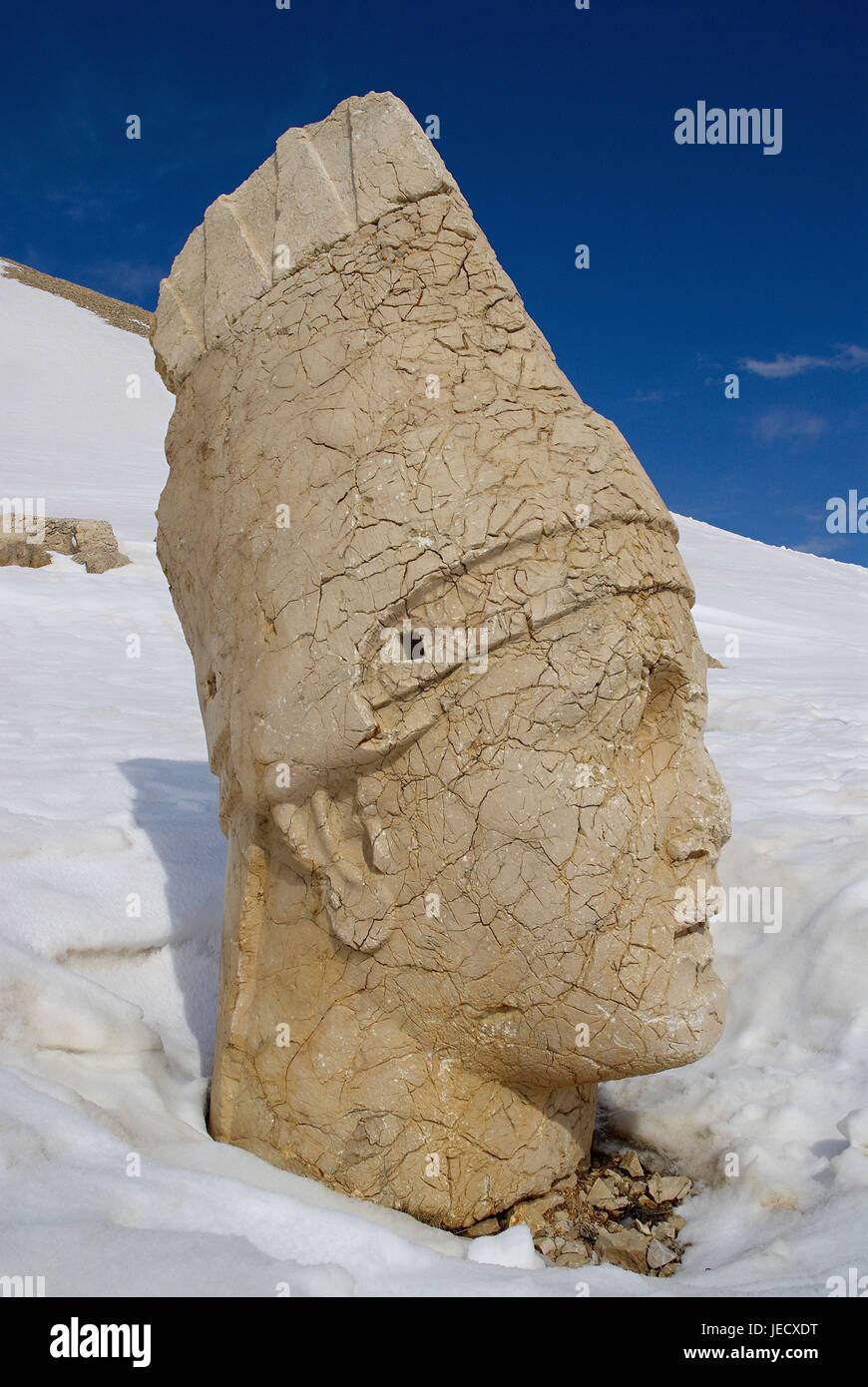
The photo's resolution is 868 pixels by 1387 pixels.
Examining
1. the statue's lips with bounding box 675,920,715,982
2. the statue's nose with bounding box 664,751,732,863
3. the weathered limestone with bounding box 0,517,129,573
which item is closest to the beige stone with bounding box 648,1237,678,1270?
the statue's lips with bounding box 675,920,715,982

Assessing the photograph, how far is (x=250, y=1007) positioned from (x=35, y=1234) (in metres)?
0.77

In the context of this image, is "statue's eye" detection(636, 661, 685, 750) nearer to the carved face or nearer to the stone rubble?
the carved face

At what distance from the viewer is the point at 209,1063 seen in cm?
248

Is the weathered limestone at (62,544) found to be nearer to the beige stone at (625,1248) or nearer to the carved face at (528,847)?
the carved face at (528,847)

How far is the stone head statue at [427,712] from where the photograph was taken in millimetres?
1855

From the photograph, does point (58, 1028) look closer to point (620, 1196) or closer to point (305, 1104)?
point (305, 1104)

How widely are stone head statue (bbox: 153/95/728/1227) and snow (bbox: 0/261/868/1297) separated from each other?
0.27 metres

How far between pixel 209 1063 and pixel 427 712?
129 centimetres

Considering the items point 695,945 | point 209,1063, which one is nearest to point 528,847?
point 695,945

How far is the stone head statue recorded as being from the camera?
1.86 meters

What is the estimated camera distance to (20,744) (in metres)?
4.14

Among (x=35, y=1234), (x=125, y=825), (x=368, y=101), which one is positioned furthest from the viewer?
(x=125, y=825)

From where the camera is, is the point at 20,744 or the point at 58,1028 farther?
the point at 20,744

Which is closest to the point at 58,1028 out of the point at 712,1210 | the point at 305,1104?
the point at 305,1104
